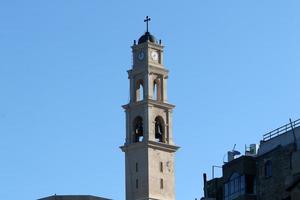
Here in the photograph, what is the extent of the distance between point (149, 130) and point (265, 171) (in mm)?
49246

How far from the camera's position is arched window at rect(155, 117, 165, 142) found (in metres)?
142

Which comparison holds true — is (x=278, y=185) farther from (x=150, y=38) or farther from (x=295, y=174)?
(x=150, y=38)

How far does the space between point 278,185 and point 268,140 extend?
157 inches

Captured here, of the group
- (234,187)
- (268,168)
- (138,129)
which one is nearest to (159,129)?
(138,129)

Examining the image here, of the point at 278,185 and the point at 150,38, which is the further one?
the point at 150,38

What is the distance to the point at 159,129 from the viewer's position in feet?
468

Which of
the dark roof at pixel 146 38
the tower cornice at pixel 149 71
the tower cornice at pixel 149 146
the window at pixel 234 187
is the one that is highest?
the dark roof at pixel 146 38

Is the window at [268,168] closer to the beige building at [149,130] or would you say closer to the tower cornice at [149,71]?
the beige building at [149,130]

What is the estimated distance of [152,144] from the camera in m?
140

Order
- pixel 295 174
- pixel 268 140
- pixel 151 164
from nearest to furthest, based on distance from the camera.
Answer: pixel 295 174 → pixel 268 140 → pixel 151 164

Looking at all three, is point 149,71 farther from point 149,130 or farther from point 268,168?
→ point 268,168

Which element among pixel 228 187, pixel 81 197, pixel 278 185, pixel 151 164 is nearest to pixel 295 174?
pixel 278 185

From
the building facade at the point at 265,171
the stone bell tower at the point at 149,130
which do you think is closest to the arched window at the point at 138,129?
the stone bell tower at the point at 149,130

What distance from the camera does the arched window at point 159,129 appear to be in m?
142
